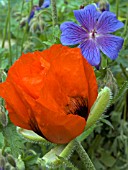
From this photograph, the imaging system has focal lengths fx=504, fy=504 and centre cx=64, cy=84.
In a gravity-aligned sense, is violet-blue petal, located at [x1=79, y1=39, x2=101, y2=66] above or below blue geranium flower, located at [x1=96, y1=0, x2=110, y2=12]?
below

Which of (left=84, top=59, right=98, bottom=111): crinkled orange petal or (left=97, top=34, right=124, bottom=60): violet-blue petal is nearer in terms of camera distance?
(left=84, top=59, right=98, bottom=111): crinkled orange petal

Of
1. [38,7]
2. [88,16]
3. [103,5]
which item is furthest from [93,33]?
[38,7]

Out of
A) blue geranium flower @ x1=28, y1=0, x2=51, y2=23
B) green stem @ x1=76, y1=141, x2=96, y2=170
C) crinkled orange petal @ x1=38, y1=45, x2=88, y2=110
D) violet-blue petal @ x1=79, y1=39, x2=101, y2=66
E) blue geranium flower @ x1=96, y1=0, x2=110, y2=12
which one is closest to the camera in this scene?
crinkled orange petal @ x1=38, y1=45, x2=88, y2=110

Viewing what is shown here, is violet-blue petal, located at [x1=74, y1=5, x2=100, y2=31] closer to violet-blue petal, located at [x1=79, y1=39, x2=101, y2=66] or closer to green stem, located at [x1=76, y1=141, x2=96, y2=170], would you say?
violet-blue petal, located at [x1=79, y1=39, x2=101, y2=66]

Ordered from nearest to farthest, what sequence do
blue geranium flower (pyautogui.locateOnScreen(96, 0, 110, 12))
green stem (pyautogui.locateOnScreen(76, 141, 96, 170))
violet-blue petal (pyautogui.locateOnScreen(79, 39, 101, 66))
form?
green stem (pyautogui.locateOnScreen(76, 141, 96, 170)) < violet-blue petal (pyautogui.locateOnScreen(79, 39, 101, 66)) < blue geranium flower (pyautogui.locateOnScreen(96, 0, 110, 12))

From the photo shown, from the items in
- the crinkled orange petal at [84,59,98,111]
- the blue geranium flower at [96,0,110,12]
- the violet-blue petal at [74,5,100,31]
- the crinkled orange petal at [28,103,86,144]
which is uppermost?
the violet-blue petal at [74,5,100,31]

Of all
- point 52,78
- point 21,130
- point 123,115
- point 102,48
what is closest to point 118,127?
point 123,115

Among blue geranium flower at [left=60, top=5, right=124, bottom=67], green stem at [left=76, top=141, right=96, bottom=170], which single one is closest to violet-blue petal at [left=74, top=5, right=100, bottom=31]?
blue geranium flower at [left=60, top=5, right=124, bottom=67]

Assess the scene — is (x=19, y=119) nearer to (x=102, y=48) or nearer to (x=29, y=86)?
(x=29, y=86)
